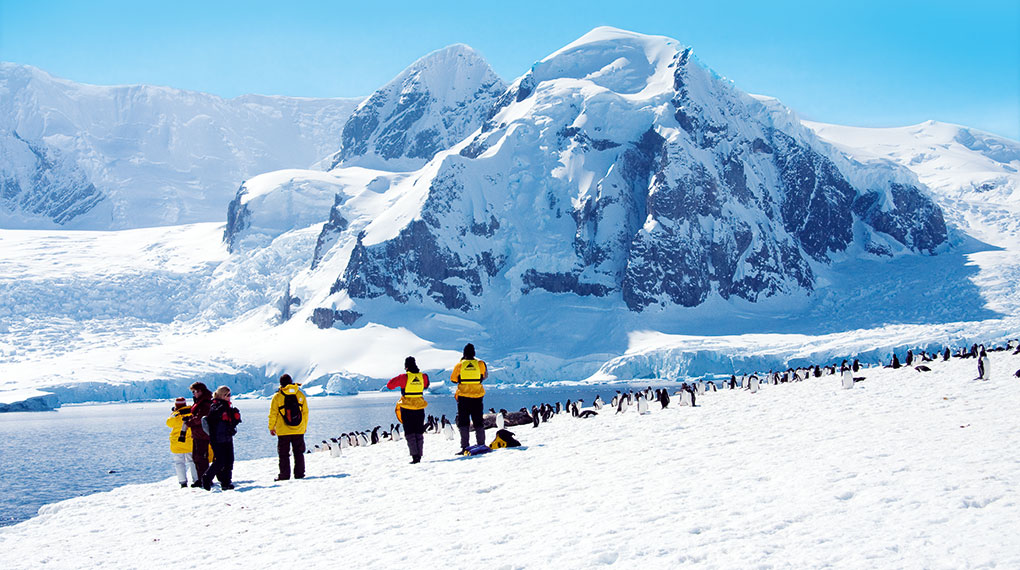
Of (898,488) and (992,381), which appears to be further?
(992,381)

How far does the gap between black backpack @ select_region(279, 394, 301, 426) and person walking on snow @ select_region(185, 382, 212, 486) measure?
1.45 metres

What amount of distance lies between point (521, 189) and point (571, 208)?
9619 millimetres

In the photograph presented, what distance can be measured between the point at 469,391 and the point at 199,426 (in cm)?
535

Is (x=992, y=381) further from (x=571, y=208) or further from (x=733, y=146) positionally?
(x=733, y=146)

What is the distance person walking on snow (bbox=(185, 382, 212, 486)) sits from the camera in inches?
682

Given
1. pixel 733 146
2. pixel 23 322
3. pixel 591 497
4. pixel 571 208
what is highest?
pixel 733 146

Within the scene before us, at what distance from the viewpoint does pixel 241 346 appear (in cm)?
13850

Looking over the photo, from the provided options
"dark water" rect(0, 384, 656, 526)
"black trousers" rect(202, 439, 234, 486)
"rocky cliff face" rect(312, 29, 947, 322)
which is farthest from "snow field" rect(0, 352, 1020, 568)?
"rocky cliff face" rect(312, 29, 947, 322)

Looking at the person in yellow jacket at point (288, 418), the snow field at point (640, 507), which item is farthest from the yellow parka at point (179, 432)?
the person in yellow jacket at point (288, 418)

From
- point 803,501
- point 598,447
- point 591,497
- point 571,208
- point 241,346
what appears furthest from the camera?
point 571,208

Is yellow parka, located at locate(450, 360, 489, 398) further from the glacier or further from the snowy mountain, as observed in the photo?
the snowy mountain

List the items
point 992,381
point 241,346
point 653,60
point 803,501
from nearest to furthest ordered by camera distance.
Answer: point 803,501 → point 992,381 → point 241,346 → point 653,60

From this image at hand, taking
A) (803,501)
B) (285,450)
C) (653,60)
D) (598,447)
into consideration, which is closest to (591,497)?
(803,501)

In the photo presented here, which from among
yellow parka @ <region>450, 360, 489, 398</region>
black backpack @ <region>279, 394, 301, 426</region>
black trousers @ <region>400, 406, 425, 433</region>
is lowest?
black trousers @ <region>400, 406, 425, 433</region>
